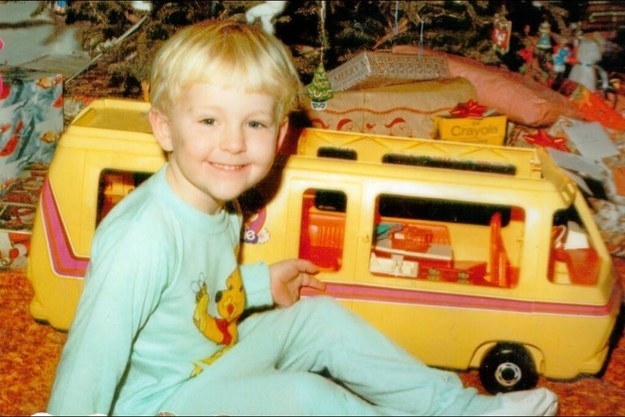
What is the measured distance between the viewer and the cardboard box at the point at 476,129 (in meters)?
2.42

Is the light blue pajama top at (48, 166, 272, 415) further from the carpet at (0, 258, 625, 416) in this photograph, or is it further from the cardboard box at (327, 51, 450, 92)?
the cardboard box at (327, 51, 450, 92)

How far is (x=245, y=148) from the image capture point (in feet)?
4.10

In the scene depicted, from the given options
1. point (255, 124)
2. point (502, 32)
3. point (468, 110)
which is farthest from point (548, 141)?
point (255, 124)

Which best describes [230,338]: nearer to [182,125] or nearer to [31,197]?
[182,125]

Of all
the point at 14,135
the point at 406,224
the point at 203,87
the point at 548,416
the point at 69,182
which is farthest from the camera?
the point at 14,135

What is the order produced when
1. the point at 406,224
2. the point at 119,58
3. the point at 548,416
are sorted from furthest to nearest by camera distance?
1. the point at 119,58
2. the point at 406,224
3. the point at 548,416

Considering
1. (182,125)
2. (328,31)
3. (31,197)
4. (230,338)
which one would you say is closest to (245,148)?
(182,125)

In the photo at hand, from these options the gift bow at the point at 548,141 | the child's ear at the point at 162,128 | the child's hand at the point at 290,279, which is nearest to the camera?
the child's ear at the point at 162,128

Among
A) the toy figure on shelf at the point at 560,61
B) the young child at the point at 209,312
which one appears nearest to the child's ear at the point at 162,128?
the young child at the point at 209,312

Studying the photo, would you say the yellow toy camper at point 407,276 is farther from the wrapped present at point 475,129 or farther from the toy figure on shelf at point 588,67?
the toy figure on shelf at point 588,67

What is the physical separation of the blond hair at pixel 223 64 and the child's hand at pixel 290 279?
422 millimetres

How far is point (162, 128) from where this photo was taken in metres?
1.32

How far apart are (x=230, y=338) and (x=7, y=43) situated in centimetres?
259

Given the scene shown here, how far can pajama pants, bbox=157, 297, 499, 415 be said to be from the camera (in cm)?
118
